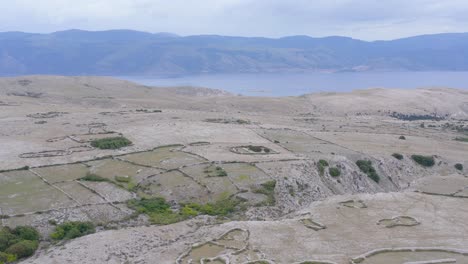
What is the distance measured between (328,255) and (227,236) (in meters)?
7.19

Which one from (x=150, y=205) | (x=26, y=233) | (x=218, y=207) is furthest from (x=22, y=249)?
(x=218, y=207)

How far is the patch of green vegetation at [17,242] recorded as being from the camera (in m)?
29.1

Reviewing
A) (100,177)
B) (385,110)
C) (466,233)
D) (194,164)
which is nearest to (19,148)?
(100,177)

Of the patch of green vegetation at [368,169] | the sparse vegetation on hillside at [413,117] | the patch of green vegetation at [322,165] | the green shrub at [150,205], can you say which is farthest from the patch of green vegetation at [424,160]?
the sparse vegetation on hillside at [413,117]

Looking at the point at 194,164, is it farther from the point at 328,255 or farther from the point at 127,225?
the point at 328,255

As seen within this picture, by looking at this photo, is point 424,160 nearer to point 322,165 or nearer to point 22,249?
point 322,165

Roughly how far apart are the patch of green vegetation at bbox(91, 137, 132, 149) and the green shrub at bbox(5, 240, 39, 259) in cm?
2339

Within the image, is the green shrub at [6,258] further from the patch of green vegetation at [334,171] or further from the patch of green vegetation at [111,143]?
the patch of green vegetation at [334,171]

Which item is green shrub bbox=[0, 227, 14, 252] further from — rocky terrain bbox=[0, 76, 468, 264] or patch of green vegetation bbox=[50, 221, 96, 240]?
patch of green vegetation bbox=[50, 221, 96, 240]

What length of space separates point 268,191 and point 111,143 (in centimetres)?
2190

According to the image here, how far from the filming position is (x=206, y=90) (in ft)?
599

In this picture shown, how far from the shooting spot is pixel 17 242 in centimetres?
3020

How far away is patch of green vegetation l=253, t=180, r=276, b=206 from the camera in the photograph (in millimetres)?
39812

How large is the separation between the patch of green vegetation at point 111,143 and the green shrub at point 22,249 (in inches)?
921
